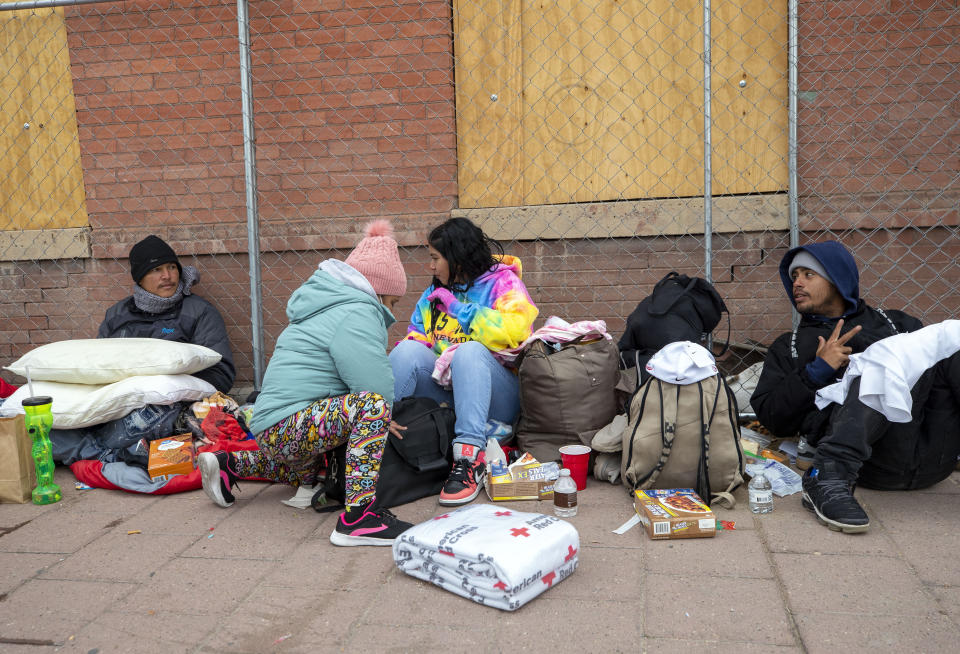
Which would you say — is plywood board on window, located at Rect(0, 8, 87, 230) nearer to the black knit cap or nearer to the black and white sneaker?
the black knit cap

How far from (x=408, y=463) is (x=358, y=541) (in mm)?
555

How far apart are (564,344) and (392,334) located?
170 cm

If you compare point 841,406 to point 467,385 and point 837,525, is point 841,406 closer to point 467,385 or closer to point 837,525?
point 837,525

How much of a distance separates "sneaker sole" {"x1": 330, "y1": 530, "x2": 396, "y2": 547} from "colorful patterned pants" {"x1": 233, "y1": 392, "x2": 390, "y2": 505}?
141 mm

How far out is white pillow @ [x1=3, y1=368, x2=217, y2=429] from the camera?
3965mm

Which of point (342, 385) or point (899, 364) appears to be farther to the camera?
point (342, 385)

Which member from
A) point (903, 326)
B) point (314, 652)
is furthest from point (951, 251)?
point (314, 652)

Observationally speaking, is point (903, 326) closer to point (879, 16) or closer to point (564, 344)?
point (564, 344)

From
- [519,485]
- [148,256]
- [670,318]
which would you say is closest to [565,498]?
[519,485]

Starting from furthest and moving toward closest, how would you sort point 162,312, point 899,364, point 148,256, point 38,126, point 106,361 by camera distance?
1. point 38,126
2. point 162,312
3. point 148,256
4. point 106,361
5. point 899,364

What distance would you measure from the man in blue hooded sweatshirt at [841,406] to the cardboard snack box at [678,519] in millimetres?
493

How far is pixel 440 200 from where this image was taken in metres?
4.94

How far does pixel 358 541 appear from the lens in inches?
115

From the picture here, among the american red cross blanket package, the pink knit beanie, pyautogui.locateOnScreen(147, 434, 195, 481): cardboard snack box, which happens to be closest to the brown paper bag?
pyautogui.locateOnScreen(147, 434, 195, 481): cardboard snack box
